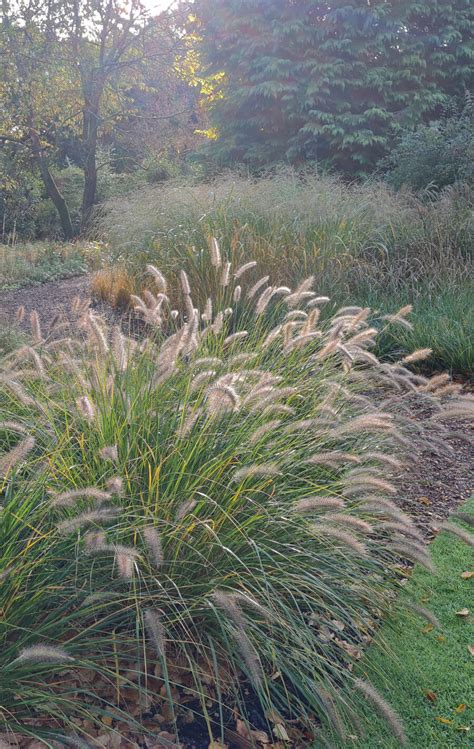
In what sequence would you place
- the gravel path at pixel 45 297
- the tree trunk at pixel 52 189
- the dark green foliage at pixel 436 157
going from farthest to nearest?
the tree trunk at pixel 52 189 → the dark green foliage at pixel 436 157 → the gravel path at pixel 45 297

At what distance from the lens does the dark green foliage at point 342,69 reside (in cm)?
1388

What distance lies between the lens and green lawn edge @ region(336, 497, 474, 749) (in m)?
2.15

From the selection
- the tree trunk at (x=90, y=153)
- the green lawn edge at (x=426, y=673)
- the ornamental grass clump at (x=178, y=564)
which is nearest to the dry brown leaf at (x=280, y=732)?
the ornamental grass clump at (x=178, y=564)

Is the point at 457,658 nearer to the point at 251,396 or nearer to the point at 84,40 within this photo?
the point at 251,396

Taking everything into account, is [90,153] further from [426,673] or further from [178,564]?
[426,673]

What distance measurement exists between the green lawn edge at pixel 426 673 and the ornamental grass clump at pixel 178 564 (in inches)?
3.4

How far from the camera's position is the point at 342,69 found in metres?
14.0

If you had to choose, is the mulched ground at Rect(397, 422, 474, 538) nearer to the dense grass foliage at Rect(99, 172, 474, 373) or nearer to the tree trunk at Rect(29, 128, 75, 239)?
the dense grass foliage at Rect(99, 172, 474, 373)

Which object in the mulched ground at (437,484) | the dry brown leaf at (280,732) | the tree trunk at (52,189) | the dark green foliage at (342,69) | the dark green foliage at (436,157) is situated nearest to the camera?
the dry brown leaf at (280,732)

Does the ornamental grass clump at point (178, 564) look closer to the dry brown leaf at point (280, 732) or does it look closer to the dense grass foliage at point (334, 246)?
the dry brown leaf at point (280, 732)

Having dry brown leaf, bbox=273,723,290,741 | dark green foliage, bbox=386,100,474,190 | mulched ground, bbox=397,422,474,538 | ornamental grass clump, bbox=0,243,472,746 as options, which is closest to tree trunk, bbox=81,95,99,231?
dark green foliage, bbox=386,100,474,190

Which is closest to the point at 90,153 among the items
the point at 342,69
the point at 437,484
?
the point at 342,69

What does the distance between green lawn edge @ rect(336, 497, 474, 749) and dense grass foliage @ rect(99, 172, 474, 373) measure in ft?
9.84

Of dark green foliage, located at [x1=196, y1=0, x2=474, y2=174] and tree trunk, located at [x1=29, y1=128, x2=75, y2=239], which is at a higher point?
dark green foliage, located at [x1=196, y1=0, x2=474, y2=174]
